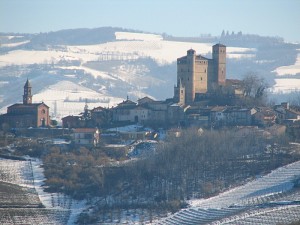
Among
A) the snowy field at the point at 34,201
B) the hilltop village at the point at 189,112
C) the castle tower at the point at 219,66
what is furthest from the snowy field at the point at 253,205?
the castle tower at the point at 219,66

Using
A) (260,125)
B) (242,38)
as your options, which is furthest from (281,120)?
(242,38)

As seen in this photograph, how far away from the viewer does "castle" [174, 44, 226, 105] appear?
7288 centimetres

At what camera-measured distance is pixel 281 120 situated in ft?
227

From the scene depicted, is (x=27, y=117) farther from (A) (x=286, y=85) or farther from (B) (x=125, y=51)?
(B) (x=125, y=51)

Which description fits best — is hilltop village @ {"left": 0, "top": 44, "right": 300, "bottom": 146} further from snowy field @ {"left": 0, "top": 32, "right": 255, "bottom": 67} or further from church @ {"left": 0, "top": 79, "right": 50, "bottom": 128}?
snowy field @ {"left": 0, "top": 32, "right": 255, "bottom": 67}

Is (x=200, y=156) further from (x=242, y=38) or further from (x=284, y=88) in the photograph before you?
(x=242, y=38)

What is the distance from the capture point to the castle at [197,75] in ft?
239

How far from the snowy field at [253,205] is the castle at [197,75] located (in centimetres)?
1708

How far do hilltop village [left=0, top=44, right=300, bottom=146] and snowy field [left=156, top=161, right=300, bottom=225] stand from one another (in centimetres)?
1163

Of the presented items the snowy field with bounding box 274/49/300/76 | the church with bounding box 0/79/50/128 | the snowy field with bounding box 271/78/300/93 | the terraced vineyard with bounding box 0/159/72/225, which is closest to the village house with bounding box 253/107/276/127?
the church with bounding box 0/79/50/128

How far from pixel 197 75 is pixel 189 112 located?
13.0 feet

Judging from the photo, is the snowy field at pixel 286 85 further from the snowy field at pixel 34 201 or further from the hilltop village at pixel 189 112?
the snowy field at pixel 34 201

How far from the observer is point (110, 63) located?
15875 centimetres

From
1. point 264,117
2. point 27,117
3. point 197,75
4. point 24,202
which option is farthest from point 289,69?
point 24,202
